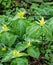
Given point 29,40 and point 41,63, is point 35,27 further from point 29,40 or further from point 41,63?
point 41,63

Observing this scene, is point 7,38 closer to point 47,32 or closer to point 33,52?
point 33,52

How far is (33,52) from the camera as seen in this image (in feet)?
7.79

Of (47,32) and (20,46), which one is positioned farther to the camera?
(20,46)

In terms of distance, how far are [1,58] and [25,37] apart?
0.31 meters

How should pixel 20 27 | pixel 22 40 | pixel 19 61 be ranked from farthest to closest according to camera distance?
pixel 22 40 → pixel 20 27 → pixel 19 61

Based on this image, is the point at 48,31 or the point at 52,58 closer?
the point at 48,31

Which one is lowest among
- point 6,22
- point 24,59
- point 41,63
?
point 41,63

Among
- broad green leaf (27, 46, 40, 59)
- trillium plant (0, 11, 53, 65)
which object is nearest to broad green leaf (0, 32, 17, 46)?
trillium plant (0, 11, 53, 65)

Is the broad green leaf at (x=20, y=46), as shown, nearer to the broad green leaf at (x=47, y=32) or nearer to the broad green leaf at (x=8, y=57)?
the broad green leaf at (x=8, y=57)

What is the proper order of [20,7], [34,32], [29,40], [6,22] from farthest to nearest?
1. [20,7]
2. [6,22]
3. [29,40]
4. [34,32]

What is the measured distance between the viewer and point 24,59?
2.30 metres

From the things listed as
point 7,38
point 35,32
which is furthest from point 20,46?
point 35,32

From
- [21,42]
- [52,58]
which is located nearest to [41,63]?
[52,58]

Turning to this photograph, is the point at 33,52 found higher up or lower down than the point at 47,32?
lower down
